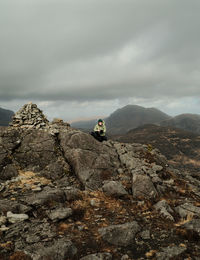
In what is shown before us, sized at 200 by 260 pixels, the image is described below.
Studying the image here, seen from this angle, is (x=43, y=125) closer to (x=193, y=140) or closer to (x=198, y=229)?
(x=198, y=229)

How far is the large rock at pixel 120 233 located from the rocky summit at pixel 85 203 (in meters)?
0.05

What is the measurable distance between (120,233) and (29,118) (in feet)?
56.0

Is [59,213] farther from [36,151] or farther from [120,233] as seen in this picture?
[36,151]

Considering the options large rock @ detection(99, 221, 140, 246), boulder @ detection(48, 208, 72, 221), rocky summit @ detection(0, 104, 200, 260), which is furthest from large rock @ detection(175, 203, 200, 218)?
boulder @ detection(48, 208, 72, 221)

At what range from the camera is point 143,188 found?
13.4 metres

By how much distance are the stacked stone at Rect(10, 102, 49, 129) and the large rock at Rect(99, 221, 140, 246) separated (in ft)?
47.7

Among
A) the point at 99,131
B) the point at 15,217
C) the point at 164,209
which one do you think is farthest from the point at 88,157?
the point at 15,217

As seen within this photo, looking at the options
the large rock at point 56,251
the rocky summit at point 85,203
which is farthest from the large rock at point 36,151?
the large rock at point 56,251

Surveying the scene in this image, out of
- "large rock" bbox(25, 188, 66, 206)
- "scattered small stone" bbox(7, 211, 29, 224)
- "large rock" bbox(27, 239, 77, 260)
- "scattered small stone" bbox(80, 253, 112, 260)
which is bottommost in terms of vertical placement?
"scattered small stone" bbox(80, 253, 112, 260)

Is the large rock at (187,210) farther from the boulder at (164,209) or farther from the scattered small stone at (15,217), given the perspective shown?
the scattered small stone at (15,217)

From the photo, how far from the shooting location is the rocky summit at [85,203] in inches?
304

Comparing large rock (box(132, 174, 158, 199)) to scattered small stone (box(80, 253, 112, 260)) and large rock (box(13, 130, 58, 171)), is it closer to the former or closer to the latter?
scattered small stone (box(80, 253, 112, 260))

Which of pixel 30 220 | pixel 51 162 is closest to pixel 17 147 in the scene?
pixel 51 162

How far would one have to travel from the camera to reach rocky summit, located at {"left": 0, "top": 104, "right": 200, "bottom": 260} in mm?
7727
